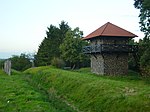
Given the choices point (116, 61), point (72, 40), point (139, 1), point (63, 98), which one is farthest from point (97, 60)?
Answer: point (72, 40)

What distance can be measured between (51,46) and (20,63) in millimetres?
8592

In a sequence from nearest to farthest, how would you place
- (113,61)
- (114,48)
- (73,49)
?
(114,48), (113,61), (73,49)

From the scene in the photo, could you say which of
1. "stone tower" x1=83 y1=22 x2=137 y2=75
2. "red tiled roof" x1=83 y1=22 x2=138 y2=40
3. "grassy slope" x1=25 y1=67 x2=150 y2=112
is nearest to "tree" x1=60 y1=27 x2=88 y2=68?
"red tiled roof" x1=83 y1=22 x2=138 y2=40

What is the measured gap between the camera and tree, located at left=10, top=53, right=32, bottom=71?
70.2 meters

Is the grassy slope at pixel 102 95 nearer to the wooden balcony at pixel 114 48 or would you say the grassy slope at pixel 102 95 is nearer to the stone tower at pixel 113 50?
the wooden balcony at pixel 114 48

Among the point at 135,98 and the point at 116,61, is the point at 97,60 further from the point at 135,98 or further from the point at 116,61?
the point at 135,98

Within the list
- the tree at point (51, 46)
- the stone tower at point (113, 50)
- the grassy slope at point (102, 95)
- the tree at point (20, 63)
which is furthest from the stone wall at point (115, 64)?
the tree at point (20, 63)

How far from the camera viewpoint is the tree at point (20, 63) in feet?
230

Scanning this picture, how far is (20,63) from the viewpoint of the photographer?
234 ft

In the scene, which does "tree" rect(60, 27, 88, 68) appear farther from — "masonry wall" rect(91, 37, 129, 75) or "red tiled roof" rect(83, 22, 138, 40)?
"masonry wall" rect(91, 37, 129, 75)

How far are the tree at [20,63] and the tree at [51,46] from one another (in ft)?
8.98

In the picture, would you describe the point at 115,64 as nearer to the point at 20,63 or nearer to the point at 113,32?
the point at 113,32

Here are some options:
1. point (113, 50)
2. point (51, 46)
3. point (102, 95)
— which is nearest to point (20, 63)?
point (51, 46)

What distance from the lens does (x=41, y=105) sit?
18.4 meters
